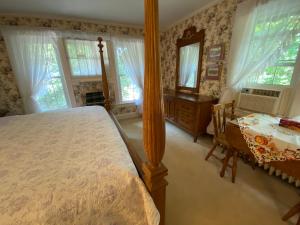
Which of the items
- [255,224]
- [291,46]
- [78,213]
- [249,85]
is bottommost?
[255,224]

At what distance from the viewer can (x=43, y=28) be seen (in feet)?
8.71

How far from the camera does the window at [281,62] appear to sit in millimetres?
1611

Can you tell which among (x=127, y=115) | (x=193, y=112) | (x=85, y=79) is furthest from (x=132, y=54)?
(x=193, y=112)

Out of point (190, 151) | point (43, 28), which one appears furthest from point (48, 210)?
point (43, 28)

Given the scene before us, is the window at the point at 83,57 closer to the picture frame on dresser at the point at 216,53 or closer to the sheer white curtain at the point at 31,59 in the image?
the sheer white curtain at the point at 31,59

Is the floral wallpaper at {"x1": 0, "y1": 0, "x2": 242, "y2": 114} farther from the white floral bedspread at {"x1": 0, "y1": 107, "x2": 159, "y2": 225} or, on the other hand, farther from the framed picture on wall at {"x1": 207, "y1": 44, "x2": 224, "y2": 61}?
the white floral bedspread at {"x1": 0, "y1": 107, "x2": 159, "y2": 225}

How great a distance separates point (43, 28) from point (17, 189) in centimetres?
310

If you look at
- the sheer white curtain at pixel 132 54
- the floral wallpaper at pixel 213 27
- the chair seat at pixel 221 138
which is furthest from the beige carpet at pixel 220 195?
the sheer white curtain at pixel 132 54

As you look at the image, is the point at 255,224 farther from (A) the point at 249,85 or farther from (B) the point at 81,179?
(A) the point at 249,85

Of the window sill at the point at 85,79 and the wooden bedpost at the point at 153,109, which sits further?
the window sill at the point at 85,79

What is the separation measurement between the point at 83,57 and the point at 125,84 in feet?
3.75

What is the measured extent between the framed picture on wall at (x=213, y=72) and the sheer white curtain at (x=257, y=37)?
247mm

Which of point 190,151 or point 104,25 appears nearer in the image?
point 190,151

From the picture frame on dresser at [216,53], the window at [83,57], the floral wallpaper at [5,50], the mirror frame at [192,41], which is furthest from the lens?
the window at [83,57]
